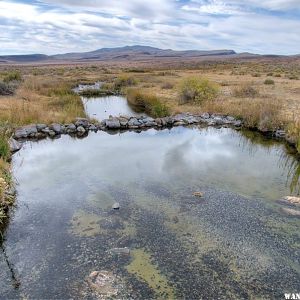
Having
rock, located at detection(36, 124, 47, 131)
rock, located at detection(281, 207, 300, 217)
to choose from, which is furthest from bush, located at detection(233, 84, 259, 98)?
rock, located at detection(281, 207, 300, 217)

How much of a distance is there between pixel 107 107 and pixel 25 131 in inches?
312

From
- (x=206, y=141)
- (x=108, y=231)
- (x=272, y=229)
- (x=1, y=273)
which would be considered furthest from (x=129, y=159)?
(x=1, y=273)

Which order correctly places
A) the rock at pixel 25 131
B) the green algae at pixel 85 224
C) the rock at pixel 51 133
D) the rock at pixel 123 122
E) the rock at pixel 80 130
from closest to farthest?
the green algae at pixel 85 224 < the rock at pixel 25 131 < the rock at pixel 51 133 < the rock at pixel 80 130 < the rock at pixel 123 122

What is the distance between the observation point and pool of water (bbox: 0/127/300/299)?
541 centimetres

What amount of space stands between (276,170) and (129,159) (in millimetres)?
4478

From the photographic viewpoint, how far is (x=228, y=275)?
5.59m

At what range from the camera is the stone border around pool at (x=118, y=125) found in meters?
14.0

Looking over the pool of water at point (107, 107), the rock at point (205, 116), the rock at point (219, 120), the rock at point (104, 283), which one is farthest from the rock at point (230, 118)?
the rock at point (104, 283)

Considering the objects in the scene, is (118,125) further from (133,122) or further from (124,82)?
(124,82)

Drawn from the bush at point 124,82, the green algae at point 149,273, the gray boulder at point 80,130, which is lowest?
the green algae at point 149,273

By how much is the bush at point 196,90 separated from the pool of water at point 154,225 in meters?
9.31

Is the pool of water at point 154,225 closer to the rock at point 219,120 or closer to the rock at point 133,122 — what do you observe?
the rock at point 133,122

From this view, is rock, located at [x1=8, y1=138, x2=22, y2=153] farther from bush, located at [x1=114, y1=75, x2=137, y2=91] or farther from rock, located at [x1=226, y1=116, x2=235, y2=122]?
bush, located at [x1=114, y1=75, x2=137, y2=91]

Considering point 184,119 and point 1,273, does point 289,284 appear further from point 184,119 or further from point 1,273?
point 184,119
